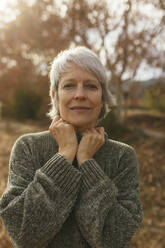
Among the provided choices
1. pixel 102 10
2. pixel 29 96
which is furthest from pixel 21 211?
pixel 29 96

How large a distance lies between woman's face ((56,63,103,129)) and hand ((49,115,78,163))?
6 centimetres

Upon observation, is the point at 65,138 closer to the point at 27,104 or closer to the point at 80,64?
the point at 80,64

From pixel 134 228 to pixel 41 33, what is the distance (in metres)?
9.47

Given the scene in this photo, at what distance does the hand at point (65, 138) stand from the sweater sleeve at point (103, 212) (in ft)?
0.39

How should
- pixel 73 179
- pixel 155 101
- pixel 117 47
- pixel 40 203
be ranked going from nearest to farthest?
pixel 40 203 < pixel 73 179 < pixel 117 47 < pixel 155 101

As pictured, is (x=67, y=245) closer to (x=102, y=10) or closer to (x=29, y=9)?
(x=102, y=10)

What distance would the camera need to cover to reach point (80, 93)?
1.69 meters

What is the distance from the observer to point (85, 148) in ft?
5.48

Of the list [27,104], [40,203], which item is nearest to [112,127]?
[40,203]

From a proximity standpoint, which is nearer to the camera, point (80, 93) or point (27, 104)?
point (80, 93)

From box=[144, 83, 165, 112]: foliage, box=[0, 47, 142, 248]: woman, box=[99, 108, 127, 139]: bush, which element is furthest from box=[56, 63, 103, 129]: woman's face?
box=[144, 83, 165, 112]: foliage

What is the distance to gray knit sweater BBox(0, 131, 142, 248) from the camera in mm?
1429

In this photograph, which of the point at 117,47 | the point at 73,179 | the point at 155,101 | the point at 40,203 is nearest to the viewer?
the point at 40,203

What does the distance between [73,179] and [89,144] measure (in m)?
0.27
